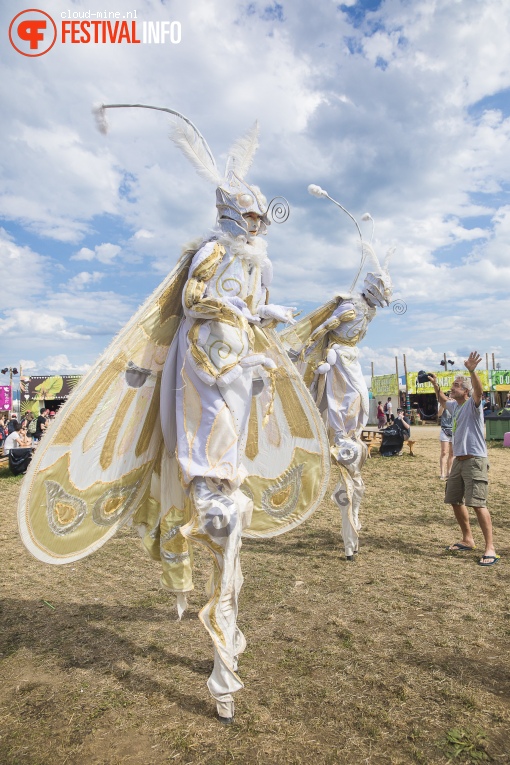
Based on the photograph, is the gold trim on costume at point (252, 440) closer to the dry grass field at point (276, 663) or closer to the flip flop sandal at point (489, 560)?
the dry grass field at point (276, 663)

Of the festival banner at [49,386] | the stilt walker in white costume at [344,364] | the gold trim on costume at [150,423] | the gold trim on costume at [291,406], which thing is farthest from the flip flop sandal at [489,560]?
the festival banner at [49,386]

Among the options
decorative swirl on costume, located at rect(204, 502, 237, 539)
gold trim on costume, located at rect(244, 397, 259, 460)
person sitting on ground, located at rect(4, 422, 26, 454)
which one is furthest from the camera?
person sitting on ground, located at rect(4, 422, 26, 454)

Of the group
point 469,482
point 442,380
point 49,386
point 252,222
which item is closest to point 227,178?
point 252,222

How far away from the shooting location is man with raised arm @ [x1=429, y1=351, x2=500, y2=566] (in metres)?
4.89

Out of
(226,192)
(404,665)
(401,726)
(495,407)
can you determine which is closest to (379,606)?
(404,665)

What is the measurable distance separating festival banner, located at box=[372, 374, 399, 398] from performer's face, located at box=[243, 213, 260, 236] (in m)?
32.1

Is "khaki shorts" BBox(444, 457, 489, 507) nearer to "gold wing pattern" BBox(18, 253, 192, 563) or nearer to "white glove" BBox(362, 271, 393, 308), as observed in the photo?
"white glove" BBox(362, 271, 393, 308)

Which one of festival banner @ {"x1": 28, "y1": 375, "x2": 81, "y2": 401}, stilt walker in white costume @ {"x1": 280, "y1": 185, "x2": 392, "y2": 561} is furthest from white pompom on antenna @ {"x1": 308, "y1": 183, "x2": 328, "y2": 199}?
festival banner @ {"x1": 28, "y1": 375, "x2": 81, "y2": 401}

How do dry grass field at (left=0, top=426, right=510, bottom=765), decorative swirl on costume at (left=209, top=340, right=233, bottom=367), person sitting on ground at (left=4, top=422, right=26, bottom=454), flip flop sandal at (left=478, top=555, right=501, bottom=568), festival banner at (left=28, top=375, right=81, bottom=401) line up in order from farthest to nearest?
festival banner at (left=28, top=375, right=81, bottom=401) → person sitting on ground at (left=4, top=422, right=26, bottom=454) → flip flop sandal at (left=478, top=555, right=501, bottom=568) → decorative swirl on costume at (left=209, top=340, right=233, bottom=367) → dry grass field at (left=0, top=426, right=510, bottom=765)

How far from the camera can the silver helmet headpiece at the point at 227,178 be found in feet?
9.56

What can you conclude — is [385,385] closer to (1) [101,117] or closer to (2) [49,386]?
Result: (2) [49,386]

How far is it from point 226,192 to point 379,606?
299 centimetres

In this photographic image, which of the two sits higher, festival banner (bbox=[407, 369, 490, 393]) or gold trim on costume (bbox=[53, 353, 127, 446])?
festival banner (bbox=[407, 369, 490, 393])

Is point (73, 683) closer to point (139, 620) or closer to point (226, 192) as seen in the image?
point (139, 620)
